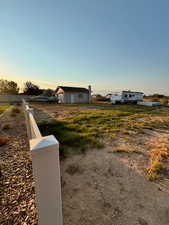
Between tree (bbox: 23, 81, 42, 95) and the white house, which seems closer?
the white house

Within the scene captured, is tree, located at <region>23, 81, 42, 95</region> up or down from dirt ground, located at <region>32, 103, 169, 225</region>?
up

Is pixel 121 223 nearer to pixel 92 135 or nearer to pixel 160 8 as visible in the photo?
pixel 92 135

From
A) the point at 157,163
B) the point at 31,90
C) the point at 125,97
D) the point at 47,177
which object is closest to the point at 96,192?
the point at 47,177

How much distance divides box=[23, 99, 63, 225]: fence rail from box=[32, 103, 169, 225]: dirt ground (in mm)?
505

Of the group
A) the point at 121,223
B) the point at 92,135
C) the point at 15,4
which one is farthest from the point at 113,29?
the point at 121,223

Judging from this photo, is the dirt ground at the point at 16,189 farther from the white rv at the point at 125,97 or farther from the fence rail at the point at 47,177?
the white rv at the point at 125,97

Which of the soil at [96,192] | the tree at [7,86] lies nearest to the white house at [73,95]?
the soil at [96,192]

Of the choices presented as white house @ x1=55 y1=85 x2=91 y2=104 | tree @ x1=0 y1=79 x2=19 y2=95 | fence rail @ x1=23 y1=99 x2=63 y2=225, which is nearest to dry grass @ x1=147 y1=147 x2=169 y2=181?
fence rail @ x1=23 y1=99 x2=63 y2=225

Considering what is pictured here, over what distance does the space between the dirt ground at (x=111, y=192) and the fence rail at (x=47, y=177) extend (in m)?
0.50

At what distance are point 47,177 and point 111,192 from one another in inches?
53.5

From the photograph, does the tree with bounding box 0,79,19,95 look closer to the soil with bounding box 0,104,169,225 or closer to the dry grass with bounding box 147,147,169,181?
the soil with bounding box 0,104,169,225

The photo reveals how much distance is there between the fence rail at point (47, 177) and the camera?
0.74 metres

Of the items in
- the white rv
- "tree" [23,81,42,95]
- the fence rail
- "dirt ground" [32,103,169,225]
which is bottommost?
"dirt ground" [32,103,169,225]

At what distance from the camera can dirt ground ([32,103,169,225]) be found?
4.34 feet
